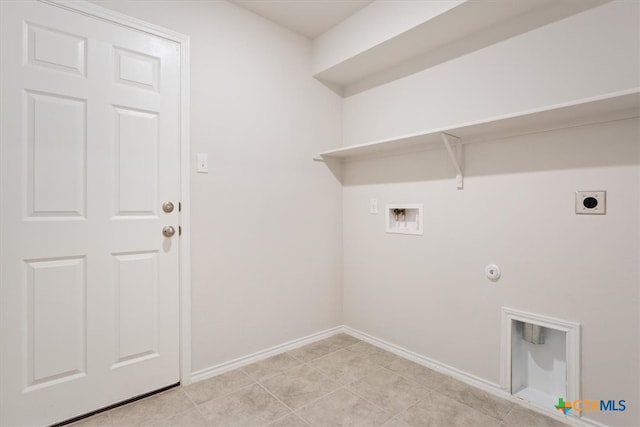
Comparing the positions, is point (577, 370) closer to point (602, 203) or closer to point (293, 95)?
point (602, 203)

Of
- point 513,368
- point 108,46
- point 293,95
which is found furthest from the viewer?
point 293,95

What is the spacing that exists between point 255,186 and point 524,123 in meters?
1.64

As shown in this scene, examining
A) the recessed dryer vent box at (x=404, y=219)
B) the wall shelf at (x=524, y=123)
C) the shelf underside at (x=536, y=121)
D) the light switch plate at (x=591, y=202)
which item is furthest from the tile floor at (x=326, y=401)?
the shelf underside at (x=536, y=121)

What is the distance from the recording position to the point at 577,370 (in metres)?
1.52

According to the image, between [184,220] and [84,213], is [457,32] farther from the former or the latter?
[84,213]

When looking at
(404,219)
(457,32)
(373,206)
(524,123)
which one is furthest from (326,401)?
(457,32)

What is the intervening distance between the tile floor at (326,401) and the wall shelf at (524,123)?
1.24m

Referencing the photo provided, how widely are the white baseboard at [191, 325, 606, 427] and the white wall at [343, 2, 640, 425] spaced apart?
5 centimetres

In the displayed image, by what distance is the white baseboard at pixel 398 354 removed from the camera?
5.32 feet

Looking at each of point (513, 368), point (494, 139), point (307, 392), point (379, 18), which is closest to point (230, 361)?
point (307, 392)

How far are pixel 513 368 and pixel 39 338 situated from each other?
2.41 metres

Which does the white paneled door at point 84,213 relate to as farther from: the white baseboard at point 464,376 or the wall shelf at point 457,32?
the white baseboard at point 464,376

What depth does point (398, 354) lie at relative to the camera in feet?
7.57

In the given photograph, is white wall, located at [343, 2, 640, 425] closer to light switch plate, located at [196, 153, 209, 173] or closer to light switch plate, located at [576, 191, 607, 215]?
light switch plate, located at [576, 191, 607, 215]
